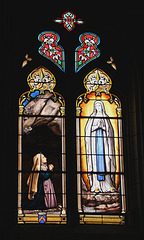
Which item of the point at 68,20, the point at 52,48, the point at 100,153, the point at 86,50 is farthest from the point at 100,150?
the point at 68,20

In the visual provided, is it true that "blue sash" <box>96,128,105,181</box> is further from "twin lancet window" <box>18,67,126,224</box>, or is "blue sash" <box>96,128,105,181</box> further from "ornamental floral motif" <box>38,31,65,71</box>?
"ornamental floral motif" <box>38,31,65,71</box>

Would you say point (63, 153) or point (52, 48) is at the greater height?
point (52, 48)

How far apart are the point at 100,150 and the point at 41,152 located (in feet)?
3.54

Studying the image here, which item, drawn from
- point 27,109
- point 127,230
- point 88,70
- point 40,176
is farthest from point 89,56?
point 127,230

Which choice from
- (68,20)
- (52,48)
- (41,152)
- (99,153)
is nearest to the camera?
(41,152)

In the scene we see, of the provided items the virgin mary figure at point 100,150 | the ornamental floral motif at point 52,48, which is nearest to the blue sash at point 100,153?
the virgin mary figure at point 100,150

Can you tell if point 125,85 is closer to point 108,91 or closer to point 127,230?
point 108,91

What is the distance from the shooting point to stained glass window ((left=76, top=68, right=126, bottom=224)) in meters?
12.7

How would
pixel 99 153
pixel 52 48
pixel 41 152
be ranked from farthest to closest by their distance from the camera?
pixel 52 48 → pixel 99 153 → pixel 41 152

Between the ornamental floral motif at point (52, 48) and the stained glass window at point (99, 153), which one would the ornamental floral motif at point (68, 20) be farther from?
the stained glass window at point (99, 153)

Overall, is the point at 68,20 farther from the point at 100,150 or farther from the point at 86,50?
the point at 100,150

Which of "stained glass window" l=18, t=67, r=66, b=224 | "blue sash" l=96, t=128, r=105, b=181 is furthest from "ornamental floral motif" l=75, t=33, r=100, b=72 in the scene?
"blue sash" l=96, t=128, r=105, b=181

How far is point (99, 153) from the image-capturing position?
43.0 feet

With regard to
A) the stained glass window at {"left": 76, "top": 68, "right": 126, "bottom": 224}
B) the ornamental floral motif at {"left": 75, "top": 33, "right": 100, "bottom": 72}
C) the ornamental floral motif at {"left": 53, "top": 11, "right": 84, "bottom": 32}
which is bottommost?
the stained glass window at {"left": 76, "top": 68, "right": 126, "bottom": 224}
